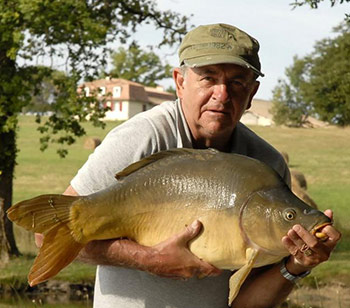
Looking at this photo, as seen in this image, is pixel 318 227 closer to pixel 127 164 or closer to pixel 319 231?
pixel 319 231

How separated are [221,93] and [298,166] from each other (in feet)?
123

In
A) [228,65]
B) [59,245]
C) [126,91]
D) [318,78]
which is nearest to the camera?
[59,245]

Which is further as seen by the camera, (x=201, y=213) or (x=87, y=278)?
(x=87, y=278)

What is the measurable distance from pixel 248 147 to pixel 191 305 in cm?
74

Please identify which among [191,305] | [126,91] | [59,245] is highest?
[59,245]

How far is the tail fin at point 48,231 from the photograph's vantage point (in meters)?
3.07

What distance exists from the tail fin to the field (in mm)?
11452

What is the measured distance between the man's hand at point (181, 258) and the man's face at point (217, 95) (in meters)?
0.52

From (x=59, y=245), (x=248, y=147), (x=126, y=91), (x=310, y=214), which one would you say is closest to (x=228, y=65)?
(x=248, y=147)

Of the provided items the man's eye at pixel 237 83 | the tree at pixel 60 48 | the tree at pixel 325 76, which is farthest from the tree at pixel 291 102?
the man's eye at pixel 237 83

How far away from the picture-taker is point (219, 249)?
293 cm

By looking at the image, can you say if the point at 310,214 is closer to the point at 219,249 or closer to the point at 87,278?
the point at 219,249

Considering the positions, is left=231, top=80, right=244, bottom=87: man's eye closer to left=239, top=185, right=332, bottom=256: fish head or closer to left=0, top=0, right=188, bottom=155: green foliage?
left=239, top=185, right=332, bottom=256: fish head

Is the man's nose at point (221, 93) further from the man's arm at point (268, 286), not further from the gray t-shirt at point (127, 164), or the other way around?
the man's arm at point (268, 286)
